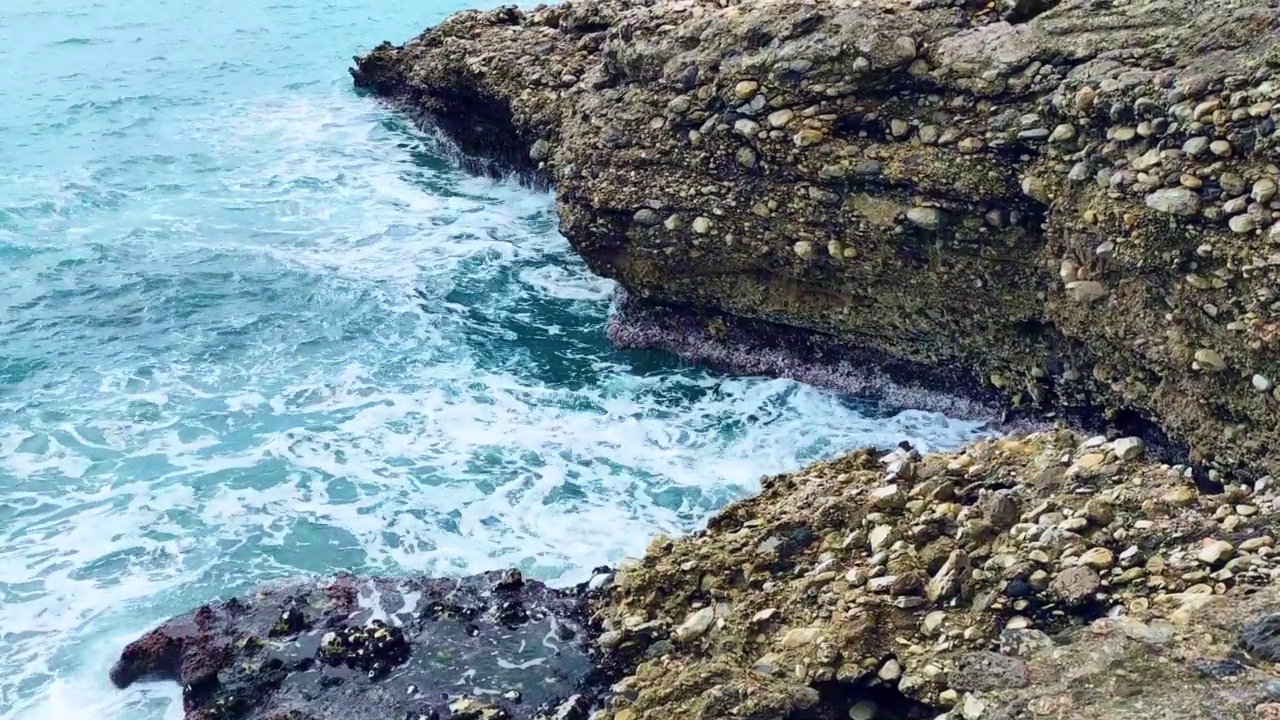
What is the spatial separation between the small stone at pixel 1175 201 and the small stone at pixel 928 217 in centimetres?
239

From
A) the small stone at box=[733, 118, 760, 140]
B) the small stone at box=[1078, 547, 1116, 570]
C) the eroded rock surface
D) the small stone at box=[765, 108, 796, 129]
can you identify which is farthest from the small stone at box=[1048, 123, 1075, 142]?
the small stone at box=[1078, 547, 1116, 570]

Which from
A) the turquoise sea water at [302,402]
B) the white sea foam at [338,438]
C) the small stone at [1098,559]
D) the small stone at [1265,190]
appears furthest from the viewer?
the turquoise sea water at [302,402]

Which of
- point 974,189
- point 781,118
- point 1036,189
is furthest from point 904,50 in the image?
point 1036,189

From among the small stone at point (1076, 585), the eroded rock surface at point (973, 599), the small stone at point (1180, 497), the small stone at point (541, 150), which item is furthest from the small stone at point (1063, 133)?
the small stone at point (541, 150)

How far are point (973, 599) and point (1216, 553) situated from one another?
4.40 feet

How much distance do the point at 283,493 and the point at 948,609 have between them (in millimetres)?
7745

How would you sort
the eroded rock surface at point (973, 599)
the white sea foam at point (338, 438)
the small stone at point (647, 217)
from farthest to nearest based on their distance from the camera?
the small stone at point (647, 217)
the white sea foam at point (338, 438)
the eroded rock surface at point (973, 599)

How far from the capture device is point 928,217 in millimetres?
11602

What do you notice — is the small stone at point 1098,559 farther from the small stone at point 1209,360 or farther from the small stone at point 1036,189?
the small stone at point 1036,189

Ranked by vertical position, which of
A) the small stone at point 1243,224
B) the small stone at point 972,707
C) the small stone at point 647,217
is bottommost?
the small stone at point 972,707

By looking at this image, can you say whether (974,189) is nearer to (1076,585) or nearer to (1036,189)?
(1036,189)

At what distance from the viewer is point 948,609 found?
257 inches

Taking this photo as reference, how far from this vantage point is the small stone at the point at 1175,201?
9.38 m

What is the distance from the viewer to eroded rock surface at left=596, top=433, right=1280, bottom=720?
17.9ft
